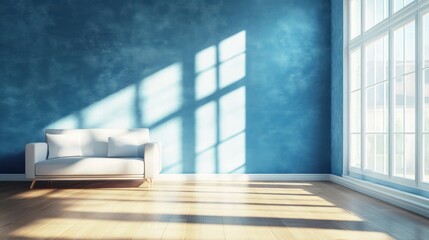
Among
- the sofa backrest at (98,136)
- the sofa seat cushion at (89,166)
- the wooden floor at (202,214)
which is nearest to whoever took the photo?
the wooden floor at (202,214)

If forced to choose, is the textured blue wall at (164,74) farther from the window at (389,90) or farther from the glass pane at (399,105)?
the glass pane at (399,105)

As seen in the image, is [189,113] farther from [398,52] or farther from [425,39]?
[425,39]

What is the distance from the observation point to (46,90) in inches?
240

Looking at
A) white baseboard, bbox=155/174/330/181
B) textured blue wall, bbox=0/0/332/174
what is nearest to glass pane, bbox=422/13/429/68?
textured blue wall, bbox=0/0/332/174

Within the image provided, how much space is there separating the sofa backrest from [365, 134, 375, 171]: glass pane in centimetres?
296

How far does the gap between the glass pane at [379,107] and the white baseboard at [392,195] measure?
655mm

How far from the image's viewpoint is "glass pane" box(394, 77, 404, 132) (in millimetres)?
4035

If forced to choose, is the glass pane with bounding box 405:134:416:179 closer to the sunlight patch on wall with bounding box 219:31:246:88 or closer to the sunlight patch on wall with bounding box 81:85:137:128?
the sunlight patch on wall with bounding box 219:31:246:88

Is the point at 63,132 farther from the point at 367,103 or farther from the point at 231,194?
the point at 367,103

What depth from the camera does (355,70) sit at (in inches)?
213

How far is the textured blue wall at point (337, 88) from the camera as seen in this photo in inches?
223

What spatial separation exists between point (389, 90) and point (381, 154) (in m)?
0.74

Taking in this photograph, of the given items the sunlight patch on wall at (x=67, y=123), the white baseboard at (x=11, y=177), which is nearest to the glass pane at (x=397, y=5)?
the sunlight patch on wall at (x=67, y=123)

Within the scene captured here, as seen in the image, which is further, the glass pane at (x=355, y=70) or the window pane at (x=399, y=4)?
the glass pane at (x=355, y=70)
